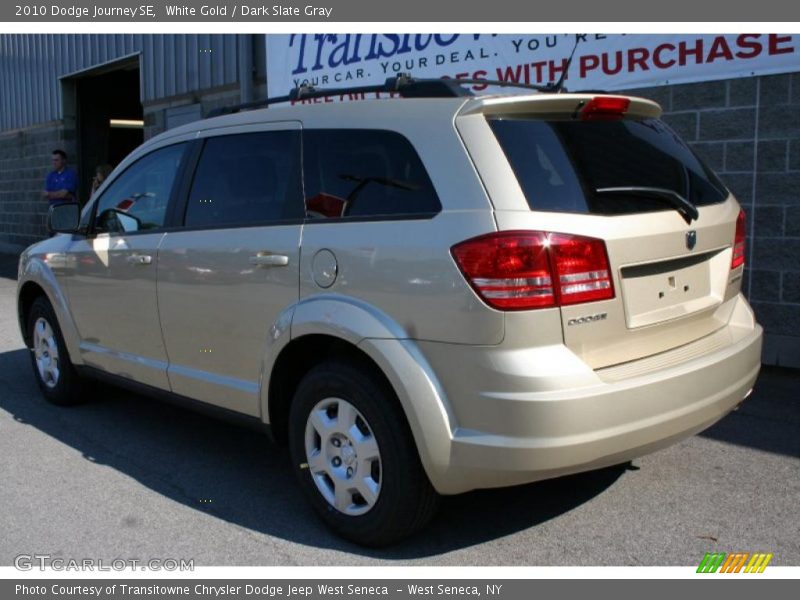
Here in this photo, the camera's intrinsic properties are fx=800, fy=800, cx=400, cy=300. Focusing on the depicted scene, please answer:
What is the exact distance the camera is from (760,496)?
3.80 m

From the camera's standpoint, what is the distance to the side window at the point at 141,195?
14.8ft

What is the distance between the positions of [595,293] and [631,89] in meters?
4.40

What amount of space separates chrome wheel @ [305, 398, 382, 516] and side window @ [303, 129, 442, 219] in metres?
0.83

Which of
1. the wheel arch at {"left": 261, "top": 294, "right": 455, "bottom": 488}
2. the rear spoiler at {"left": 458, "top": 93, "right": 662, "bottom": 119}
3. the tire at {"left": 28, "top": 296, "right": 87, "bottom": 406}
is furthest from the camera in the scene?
the tire at {"left": 28, "top": 296, "right": 87, "bottom": 406}

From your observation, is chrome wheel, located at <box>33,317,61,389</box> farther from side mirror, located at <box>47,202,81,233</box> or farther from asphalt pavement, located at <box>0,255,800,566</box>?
side mirror, located at <box>47,202,81,233</box>

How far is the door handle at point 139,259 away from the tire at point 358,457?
137 cm

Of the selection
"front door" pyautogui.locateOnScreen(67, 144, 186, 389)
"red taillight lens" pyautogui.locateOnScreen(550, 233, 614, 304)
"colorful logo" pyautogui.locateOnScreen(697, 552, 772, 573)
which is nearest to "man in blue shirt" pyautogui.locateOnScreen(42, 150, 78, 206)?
"front door" pyautogui.locateOnScreen(67, 144, 186, 389)

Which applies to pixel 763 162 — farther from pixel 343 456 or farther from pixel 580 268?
pixel 343 456

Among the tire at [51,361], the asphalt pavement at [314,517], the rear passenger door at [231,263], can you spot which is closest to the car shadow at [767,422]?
the asphalt pavement at [314,517]

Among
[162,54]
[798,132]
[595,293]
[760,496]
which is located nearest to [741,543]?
[760,496]

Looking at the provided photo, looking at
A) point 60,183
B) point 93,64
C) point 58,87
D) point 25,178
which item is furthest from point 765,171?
point 25,178

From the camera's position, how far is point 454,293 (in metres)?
2.90

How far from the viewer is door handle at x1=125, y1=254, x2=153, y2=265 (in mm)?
4371

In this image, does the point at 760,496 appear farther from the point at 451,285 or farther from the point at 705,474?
the point at 451,285
